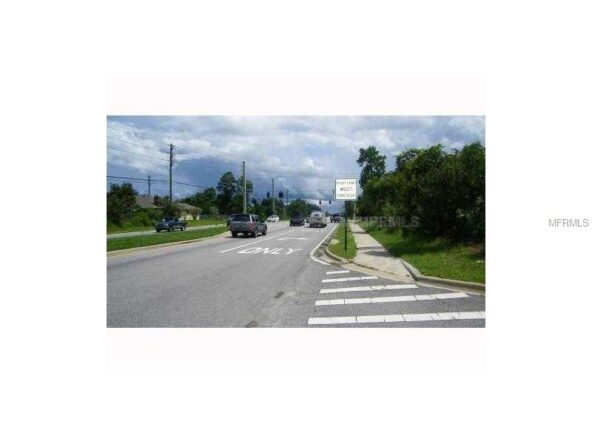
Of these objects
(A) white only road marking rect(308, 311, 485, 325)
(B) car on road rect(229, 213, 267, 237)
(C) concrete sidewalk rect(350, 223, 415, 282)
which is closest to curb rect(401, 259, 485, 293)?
(C) concrete sidewalk rect(350, 223, 415, 282)

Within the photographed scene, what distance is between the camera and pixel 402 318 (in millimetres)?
6078

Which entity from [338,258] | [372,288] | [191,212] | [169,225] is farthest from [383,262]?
[191,212]

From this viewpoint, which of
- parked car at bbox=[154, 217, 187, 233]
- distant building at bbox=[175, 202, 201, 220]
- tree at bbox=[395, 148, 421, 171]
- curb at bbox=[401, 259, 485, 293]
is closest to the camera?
curb at bbox=[401, 259, 485, 293]

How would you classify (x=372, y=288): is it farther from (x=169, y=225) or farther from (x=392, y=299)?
(x=169, y=225)

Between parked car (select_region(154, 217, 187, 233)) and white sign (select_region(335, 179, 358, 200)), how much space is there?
1399 cm

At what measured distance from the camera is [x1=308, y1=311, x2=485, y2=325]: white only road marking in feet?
19.6

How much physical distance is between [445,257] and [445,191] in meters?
2.90

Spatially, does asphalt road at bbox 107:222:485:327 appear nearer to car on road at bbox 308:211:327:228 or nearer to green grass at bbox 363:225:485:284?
green grass at bbox 363:225:485:284

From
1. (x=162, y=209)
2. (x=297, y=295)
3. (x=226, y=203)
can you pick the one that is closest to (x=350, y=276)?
(x=297, y=295)

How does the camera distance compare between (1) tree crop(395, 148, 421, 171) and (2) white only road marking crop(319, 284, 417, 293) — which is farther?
(1) tree crop(395, 148, 421, 171)

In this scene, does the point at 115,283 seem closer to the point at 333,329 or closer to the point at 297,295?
the point at 297,295

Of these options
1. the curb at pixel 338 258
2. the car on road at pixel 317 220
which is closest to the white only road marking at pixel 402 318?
the curb at pixel 338 258

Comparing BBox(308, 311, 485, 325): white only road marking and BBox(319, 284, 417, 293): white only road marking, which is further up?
BBox(319, 284, 417, 293): white only road marking

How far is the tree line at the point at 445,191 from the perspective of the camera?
11.8 metres
